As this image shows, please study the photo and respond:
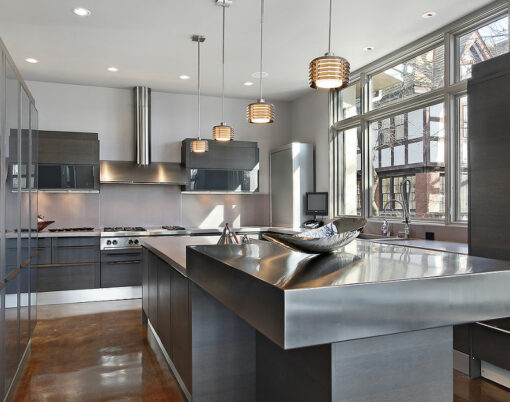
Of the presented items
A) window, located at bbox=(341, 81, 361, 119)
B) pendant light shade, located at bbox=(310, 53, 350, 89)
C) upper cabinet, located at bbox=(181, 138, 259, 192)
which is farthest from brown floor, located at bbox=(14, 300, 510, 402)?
window, located at bbox=(341, 81, 361, 119)

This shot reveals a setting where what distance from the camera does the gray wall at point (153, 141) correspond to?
5.87 metres

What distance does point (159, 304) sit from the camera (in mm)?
3307

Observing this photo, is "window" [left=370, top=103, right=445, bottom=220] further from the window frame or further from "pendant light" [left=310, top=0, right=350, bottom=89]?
"pendant light" [left=310, top=0, right=350, bottom=89]

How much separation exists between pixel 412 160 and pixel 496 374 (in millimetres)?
2323

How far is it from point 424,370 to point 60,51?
15.5 ft

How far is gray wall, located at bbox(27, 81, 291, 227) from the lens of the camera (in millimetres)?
5867

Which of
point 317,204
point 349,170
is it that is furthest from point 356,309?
point 317,204

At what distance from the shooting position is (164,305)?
3104mm

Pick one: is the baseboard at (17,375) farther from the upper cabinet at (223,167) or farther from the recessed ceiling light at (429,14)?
the recessed ceiling light at (429,14)

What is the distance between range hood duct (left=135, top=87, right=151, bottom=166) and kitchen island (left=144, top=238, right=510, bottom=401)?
428 centimetres

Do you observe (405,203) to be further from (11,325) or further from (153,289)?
(11,325)

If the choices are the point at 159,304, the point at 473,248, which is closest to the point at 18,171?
the point at 159,304

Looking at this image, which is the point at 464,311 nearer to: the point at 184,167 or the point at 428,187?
the point at 428,187

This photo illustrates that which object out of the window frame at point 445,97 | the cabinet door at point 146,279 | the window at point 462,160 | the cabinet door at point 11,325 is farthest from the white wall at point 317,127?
the cabinet door at point 11,325
